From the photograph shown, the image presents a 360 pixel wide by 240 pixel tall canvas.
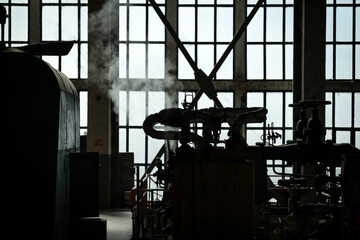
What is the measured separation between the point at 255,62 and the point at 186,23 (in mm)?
2937

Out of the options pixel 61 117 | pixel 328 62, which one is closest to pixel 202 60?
pixel 328 62

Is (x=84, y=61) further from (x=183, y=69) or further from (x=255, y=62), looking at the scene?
(x=255, y=62)

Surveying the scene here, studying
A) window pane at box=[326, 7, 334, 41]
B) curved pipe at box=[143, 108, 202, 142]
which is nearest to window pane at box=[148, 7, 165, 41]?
window pane at box=[326, 7, 334, 41]

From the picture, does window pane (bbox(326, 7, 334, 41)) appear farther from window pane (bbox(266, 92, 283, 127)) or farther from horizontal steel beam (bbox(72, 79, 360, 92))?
window pane (bbox(266, 92, 283, 127))

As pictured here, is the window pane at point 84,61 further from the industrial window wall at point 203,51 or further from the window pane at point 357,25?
the window pane at point 357,25

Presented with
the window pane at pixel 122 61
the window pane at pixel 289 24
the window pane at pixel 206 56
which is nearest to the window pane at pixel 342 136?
the window pane at pixel 289 24

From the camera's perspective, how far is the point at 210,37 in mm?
19406

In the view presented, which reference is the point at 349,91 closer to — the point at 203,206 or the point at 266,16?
the point at 266,16

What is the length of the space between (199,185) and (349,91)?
41.7ft

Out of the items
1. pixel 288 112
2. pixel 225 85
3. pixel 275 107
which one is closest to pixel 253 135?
pixel 275 107

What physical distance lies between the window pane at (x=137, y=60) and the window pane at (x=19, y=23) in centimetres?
394

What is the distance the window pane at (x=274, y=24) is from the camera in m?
19.3

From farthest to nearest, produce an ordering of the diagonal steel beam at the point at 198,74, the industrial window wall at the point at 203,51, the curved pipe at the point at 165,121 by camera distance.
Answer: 1. the industrial window wall at the point at 203,51
2. the diagonal steel beam at the point at 198,74
3. the curved pipe at the point at 165,121

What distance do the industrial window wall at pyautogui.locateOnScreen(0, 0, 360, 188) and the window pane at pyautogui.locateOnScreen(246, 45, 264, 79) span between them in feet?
0.12
